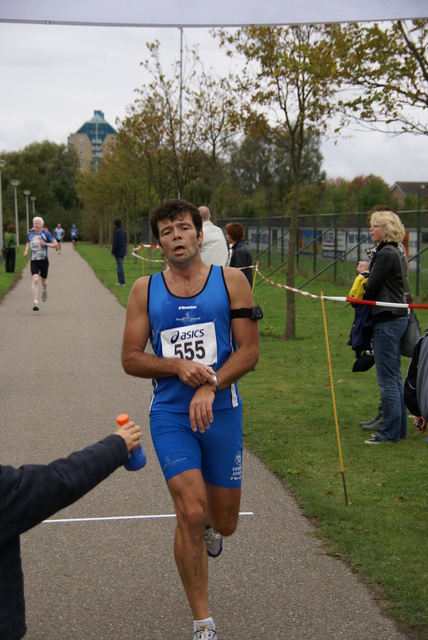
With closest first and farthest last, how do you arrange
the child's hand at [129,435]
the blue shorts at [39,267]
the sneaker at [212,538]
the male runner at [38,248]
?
the child's hand at [129,435]
the sneaker at [212,538]
the male runner at [38,248]
the blue shorts at [39,267]

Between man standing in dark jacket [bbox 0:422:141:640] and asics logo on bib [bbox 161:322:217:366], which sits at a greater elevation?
asics logo on bib [bbox 161:322:217:366]

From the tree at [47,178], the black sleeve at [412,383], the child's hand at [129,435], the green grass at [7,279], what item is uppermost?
the tree at [47,178]

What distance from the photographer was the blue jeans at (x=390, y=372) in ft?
24.0

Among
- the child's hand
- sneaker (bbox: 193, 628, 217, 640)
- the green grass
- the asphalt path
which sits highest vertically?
the child's hand

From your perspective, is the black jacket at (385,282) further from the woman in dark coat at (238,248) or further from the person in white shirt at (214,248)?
the woman in dark coat at (238,248)

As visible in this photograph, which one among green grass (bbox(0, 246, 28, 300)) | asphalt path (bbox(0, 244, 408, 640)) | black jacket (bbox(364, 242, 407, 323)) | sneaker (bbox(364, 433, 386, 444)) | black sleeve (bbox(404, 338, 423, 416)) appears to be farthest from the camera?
green grass (bbox(0, 246, 28, 300))

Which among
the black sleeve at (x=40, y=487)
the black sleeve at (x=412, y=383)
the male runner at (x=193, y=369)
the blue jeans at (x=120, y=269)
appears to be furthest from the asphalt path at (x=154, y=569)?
the blue jeans at (x=120, y=269)

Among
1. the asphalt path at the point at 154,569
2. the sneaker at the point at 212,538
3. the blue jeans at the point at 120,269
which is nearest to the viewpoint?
the asphalt path at the point at 154,569

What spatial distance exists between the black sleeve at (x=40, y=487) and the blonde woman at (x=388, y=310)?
5.04 metres

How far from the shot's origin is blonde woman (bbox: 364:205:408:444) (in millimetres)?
7219

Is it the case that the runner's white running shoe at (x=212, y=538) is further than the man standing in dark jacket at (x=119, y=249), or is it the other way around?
the man standing in dark jacket at (x=119, y=249)

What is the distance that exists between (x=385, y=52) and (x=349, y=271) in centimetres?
1389

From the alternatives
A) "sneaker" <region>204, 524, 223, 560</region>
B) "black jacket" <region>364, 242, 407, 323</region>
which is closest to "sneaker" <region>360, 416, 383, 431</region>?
"black jacket" <region>364, 242, 407, 323</region>

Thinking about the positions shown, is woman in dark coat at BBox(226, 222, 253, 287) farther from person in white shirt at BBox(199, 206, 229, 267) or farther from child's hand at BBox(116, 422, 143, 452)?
child's hand at BBox(116, 422, 143, 452)
